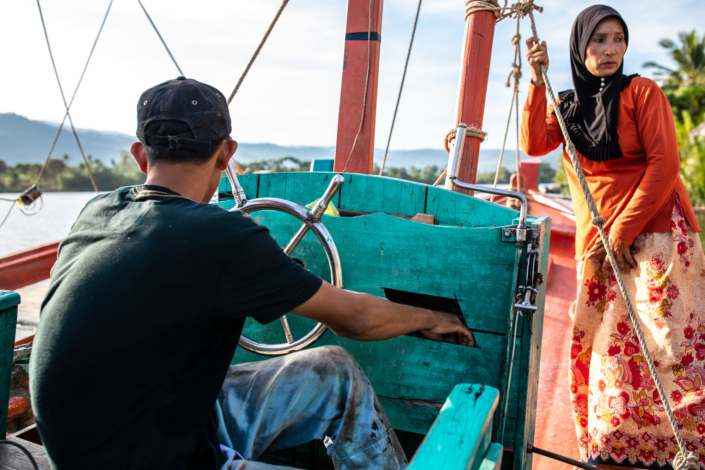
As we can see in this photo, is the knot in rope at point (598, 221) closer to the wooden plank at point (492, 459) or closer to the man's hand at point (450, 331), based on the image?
the man's hand at point (450, 331)

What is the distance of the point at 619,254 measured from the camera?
180 centimetres

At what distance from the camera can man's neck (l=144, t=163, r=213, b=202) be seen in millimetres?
994

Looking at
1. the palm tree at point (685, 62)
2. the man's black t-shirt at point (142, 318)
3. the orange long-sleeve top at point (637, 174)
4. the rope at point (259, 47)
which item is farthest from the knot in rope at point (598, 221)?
the palm tree at point (685, 62)

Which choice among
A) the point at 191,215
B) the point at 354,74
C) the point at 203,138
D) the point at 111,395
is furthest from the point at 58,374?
the point at 354,74

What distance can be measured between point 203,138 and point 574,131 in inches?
59.1

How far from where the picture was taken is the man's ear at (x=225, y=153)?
108cm

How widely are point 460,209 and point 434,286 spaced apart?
0.32 m

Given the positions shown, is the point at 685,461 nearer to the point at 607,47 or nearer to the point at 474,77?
the point at 607,47

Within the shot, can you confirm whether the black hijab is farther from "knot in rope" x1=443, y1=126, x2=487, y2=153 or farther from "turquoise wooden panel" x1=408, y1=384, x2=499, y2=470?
"turquoise wooden panel" x1=408, y1=384, x2=499, y2=470

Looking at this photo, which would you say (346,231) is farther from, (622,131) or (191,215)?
(622,131)

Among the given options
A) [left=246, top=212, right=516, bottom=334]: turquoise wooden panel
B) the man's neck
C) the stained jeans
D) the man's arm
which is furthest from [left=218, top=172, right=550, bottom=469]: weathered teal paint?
the man's neck

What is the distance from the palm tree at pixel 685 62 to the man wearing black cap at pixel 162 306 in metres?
39.5

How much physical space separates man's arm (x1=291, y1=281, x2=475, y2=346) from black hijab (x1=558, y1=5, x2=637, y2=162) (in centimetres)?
100

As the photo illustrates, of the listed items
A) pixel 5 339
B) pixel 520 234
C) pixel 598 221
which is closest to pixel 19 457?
pixel 5 339
